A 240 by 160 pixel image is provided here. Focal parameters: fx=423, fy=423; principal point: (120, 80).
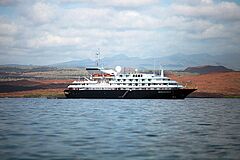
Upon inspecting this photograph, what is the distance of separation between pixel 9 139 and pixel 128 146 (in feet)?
31.0

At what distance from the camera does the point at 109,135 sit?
34844 millimetres

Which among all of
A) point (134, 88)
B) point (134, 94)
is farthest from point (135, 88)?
point (134, 94)

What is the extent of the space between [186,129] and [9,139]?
16925mm

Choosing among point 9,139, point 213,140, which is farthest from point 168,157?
point 9,139

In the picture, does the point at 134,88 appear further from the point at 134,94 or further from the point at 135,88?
the point at 134,94

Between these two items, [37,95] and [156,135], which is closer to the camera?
[156,135]

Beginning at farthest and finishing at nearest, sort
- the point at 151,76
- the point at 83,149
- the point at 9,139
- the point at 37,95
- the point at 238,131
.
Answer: the point at 37,95 → the point at 151,76 → the point at 238,131 → the point at 9,139 → the point at 83,149

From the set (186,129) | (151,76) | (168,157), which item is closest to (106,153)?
(168,157)

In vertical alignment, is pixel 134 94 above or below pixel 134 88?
below

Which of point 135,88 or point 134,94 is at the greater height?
point 135,88

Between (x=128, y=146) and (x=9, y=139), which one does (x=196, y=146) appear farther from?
(x=9, y=139)

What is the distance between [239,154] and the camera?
1020 inches

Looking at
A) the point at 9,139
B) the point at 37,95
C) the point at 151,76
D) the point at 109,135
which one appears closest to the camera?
the point at 9,139

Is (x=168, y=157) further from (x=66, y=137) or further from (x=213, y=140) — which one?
(x=66, y=137)
